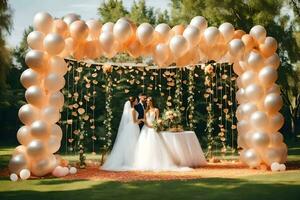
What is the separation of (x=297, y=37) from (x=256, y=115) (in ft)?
38.7

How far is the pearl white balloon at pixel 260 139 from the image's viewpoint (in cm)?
998

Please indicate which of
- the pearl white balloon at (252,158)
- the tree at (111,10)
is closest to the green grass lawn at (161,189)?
the pearl white balloon at (252,158)

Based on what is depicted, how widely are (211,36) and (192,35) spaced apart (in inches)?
17.2

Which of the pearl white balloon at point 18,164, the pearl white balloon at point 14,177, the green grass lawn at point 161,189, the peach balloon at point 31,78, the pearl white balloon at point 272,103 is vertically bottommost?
the green grass lawn at point 161,189

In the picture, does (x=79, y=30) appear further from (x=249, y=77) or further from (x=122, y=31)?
(x=249, y=77)

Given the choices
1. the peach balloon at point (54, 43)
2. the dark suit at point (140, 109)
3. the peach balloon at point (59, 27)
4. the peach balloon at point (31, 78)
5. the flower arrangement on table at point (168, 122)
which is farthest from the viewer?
the dark suit at point (140, 109)

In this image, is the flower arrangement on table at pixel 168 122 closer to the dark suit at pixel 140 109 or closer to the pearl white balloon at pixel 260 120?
the dark suit at pixel 140 109

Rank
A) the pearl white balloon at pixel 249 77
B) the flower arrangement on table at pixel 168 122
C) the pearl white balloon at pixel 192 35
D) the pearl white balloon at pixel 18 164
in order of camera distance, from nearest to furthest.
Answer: the pearl white balloon at pixel 18 164, the pearl white balloon at pixel 192 35, the pearl white balloon at pixel 249 77, the flower arrangement on table at pixel 168 122

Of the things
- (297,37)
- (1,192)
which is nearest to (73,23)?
(1,192)

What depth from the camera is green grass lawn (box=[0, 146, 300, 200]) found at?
6.88 meters

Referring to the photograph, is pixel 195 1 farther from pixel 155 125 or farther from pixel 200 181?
pixel 200 181

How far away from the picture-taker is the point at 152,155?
10.6m

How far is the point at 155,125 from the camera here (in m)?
11.0

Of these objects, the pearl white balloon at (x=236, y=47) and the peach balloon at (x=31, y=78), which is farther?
the pearl white balloon at (x=236, y=47)
